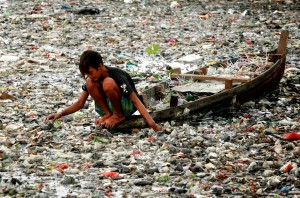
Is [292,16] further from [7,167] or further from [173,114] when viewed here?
[7,167]

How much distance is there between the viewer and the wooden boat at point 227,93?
6836 mm

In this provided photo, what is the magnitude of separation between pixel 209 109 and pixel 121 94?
48.6 inches

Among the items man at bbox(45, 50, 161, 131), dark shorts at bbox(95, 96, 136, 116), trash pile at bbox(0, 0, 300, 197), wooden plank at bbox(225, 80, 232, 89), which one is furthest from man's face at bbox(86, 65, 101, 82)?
wooden plank at bbox(225, 80, 232, 89)

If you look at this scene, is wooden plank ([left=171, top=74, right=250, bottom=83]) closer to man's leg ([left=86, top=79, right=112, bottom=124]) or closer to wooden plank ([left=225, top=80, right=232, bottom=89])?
wooden plank ([left=225, top=80, right=232, bottom=89])

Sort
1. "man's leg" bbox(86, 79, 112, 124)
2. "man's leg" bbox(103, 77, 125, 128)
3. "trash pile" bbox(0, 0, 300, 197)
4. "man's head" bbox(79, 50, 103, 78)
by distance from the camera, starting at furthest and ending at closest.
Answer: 1. "man's leg" bbox(86, 79, 112, 124)
2. "man's leg" bbox(103, 77, 125, 128)
3. "man's head" bbox(79, 50, 103, 78)
4. "trash pile" bbox(0, 0, 300, 197)

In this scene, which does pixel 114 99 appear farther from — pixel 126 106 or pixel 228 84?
pixel 228 84

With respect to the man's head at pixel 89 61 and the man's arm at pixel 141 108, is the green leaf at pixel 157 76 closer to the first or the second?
the man's arm at pixel 141 108

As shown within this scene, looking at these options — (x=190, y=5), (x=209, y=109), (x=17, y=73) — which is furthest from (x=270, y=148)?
(x=190, y=5)

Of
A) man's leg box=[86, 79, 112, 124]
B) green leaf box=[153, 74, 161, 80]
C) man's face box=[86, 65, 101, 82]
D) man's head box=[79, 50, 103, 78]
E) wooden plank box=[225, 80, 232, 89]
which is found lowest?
green leaf box=[153, 74, 161, 80]

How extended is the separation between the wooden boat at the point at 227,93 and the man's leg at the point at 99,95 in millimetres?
197

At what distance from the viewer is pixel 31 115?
299 inches

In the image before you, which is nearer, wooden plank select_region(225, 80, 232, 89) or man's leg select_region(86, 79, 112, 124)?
man's leg select_region(86, 79, 112, 124)

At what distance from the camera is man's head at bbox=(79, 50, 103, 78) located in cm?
628

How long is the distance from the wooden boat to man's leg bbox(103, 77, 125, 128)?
72mm
